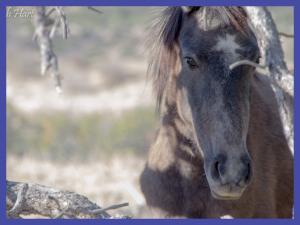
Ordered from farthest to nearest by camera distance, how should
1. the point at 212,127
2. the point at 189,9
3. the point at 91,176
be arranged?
1. the point at 91,176
2. the point at 189,9
3. the point at 212,127

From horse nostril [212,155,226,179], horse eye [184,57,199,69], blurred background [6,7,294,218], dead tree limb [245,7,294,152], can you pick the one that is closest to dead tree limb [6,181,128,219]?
horse nostril [212,155,226,179]

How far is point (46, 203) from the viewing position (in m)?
3.53

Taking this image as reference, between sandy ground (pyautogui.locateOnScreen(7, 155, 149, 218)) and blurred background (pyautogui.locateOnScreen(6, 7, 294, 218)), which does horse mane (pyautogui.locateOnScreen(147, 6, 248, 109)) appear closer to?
blurred background (pyautogui.locateOnScreen(6, 7, 294, 218))

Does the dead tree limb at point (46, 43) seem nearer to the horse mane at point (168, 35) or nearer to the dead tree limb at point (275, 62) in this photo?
the horse mane at point (168, 35)

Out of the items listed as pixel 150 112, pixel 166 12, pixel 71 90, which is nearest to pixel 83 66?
pixel 71 90

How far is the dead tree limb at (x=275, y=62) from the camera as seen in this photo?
14.1 feet

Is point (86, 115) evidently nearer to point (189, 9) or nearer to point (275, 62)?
point (189, 9)

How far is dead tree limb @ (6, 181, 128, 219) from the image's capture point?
3.48 metres

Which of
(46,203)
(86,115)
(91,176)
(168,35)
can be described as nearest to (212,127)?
(168,35)

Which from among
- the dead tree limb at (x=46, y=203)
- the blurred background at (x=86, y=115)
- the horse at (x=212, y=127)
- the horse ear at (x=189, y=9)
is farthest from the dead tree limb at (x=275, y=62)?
the dead tree limb at (x=46, y=203)

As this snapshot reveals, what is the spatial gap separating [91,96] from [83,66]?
5.68 meters

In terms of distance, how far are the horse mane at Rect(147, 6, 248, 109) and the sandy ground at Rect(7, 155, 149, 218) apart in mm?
4472

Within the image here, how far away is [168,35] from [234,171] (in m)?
1.20

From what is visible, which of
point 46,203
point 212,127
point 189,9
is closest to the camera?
point 46,203
